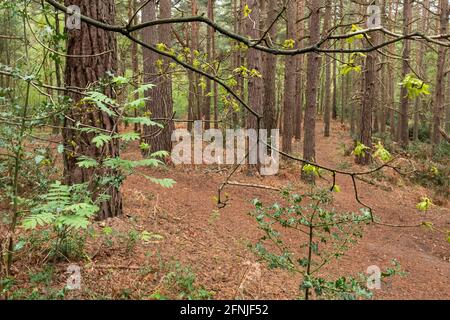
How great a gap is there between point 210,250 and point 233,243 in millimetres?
800

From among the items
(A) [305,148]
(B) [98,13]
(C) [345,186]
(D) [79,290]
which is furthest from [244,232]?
(C) [345,186]

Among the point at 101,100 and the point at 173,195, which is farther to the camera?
the point at 173,195

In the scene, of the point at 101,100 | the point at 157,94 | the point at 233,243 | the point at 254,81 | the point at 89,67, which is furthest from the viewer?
the point at 254,81

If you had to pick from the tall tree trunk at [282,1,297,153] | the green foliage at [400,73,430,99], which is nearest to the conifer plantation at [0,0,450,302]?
the green foliage at [400,73,430,99]

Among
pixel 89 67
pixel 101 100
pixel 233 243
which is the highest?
pixel 89 67

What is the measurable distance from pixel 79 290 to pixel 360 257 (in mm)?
5710

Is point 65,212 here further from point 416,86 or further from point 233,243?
point 233,243

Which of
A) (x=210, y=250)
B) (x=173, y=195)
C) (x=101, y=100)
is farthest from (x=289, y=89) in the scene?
(x=101, y=100)

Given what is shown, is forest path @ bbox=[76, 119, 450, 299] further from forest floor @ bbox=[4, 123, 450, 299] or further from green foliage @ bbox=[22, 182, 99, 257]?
green foliage @ bbox=[22, 182, 99, 257]

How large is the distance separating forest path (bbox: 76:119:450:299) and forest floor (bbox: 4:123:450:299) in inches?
0.7

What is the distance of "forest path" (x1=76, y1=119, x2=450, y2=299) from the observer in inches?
185

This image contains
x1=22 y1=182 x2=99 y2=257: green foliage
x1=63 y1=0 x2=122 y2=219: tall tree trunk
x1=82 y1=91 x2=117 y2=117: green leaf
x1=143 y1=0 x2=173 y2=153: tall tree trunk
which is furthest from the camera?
x1=143 y1=0 x2=173 y2=153: tall tree trunk

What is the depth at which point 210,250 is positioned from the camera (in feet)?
19.2

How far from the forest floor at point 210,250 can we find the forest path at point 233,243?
2cm
